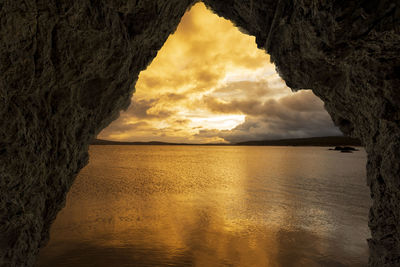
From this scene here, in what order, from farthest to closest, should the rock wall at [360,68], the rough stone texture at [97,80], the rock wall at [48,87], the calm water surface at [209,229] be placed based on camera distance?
the calm water surface at [209,229]
the rock wall at [360,68]
the rough stone texture at [97,80]
the rock wall at [48,87]

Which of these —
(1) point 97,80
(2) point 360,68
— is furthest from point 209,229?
(2) point 360,68

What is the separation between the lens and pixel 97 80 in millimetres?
5230

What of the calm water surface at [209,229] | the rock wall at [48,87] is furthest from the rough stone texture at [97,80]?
the calm water surface at [209,229]

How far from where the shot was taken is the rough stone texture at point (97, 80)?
3541mm

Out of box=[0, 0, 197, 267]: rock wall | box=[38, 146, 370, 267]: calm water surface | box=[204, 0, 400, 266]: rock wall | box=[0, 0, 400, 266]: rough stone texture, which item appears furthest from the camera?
box=[38, 146, 370, 267]: calm water surface

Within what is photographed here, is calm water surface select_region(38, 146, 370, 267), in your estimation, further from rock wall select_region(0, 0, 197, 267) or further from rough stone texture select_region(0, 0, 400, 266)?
rock wall select_region(0, 0, 197, 267)

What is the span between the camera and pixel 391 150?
4418 mm

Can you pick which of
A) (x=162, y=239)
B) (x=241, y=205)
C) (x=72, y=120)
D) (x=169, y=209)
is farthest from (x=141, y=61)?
(x=241, y=205)

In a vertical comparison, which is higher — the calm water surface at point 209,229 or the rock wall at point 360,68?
the rock wall at point 360,68

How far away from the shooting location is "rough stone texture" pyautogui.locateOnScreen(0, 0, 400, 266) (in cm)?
354

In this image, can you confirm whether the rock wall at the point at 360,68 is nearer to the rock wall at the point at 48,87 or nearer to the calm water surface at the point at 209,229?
the calm water surface at the point at 209,229

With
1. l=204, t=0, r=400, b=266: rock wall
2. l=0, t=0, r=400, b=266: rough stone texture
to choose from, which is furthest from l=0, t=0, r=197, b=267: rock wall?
l=204, t=0, r=400, b=266: rock wall

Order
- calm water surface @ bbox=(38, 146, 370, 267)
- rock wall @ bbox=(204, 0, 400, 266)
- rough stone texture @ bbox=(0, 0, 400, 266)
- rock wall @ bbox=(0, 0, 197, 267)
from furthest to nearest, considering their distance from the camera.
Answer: calm water surface @ bbox=(38, 146, 370, 267)
rock wall @ bbox=(204, 0, 400, 266)
rough stone texture @ bbox=(0, 0, 400, 266)
rock wall @ bbox=(0, 0, 197, 267)

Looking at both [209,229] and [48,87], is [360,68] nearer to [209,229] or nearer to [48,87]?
[48,87]
